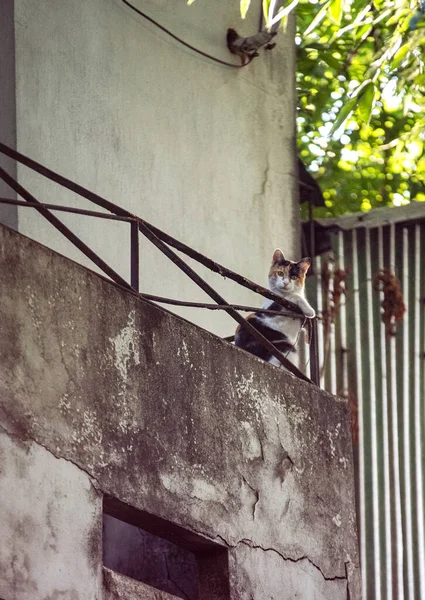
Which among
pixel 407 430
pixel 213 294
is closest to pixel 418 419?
pixel 407 430

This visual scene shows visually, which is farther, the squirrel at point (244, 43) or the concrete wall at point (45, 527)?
the squirrel at point (244, 43)

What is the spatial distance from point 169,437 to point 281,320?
2151mm

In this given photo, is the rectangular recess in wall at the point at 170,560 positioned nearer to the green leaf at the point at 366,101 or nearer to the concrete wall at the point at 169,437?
the concrete wall at the point at 169,437

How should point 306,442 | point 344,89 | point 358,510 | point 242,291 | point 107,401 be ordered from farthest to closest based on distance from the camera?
point 344,89
point 358,510
point 242,291
point 306,442
point 107,401

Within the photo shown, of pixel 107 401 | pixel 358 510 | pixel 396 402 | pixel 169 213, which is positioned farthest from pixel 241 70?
pixel 107 401

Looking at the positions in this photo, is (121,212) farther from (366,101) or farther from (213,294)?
(366,101)

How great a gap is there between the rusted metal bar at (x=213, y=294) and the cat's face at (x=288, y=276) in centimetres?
110

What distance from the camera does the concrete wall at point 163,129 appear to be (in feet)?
25.6

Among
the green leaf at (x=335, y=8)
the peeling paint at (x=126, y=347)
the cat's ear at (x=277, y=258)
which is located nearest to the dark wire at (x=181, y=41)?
the cat's ear at (x=277, y=258)

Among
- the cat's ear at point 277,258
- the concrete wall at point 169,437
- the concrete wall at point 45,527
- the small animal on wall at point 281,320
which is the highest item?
the cat's ear at point 277,258

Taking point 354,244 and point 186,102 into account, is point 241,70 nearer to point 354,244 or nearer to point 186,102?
point 186,102

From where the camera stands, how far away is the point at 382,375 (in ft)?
36.2

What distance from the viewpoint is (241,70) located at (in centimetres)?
983

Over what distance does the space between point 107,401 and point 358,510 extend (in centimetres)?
536
